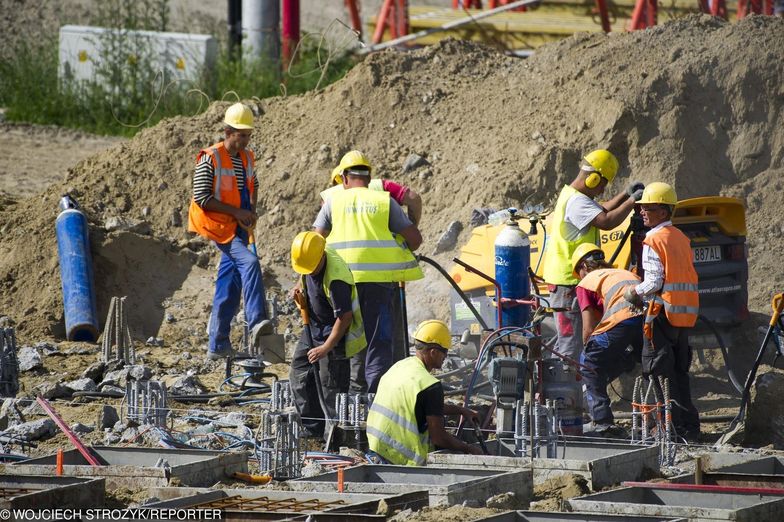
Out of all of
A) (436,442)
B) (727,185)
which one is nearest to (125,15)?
(727,185)

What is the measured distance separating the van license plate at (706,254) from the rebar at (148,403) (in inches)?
180

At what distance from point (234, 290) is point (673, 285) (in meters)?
4.00

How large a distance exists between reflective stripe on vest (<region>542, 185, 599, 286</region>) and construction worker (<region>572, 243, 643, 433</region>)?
566 mm

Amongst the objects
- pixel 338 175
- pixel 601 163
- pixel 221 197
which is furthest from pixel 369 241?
pixel 221 197

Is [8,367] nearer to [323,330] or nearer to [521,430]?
[323,330]

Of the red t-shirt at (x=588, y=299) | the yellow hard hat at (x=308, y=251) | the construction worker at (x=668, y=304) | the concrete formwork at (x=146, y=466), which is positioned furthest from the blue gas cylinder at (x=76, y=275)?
the construction worker at (x=668, y=304)

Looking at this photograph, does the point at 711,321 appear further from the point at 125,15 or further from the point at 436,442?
the point at 125,15

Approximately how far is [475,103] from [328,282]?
24.0ft

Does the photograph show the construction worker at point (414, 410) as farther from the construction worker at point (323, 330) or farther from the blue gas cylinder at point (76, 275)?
the blue gas cylinder at point (76, 275)

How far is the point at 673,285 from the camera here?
9.99 meters

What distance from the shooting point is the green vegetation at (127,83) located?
1945 centimetres

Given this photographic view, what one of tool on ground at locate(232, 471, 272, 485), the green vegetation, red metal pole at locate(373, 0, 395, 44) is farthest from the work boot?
red metal pole at locate(373, 0, 395, 44)

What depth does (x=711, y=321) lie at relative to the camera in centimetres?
1158

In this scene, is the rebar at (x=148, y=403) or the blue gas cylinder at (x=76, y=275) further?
the blue gas cylinder at (x=76, y=275)
